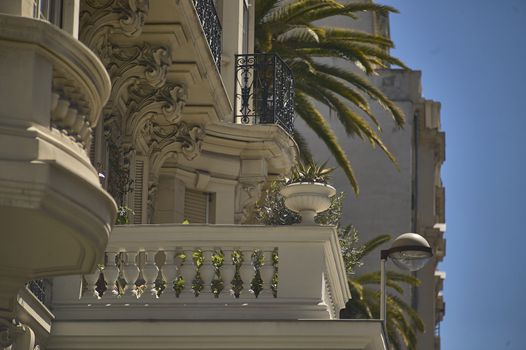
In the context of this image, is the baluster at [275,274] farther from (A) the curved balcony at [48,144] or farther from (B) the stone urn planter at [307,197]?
(A) the curved balcony at [48,144]

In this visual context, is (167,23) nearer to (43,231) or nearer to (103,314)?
(103,314)

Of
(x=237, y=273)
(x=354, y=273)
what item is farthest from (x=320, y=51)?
(x=237, y=273)

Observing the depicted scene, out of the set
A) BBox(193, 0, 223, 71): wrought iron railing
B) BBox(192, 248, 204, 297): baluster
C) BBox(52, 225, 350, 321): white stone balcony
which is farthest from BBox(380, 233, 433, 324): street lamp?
BBox(193, 0, 223, 71): wrought iron railing

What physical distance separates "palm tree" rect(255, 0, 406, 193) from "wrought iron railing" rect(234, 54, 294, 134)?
3.58m

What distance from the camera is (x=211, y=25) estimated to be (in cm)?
3019

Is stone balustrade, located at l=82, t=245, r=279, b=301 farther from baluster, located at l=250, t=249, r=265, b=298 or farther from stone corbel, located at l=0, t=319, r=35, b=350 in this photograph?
stone corbel, located at l=0, t=319, r=35, b=350

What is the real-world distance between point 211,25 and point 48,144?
47.7ft

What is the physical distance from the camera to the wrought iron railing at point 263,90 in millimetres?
34000

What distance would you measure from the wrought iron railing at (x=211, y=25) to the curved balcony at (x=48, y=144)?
1244cm

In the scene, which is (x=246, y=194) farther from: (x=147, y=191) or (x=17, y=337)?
(x=17, y=337)

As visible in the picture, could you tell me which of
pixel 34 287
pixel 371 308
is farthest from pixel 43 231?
pixel 371 308

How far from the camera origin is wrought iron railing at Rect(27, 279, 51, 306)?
22.3m

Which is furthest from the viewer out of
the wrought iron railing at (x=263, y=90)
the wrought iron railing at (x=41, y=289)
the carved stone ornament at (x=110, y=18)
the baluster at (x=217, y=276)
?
the wrought iron railing at (x=263, y=90)

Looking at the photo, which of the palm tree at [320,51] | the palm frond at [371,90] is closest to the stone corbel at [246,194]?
the palm tree at [320,51]
